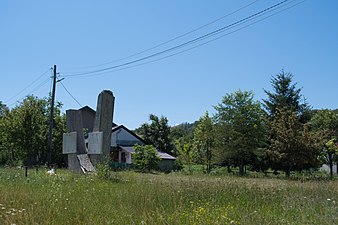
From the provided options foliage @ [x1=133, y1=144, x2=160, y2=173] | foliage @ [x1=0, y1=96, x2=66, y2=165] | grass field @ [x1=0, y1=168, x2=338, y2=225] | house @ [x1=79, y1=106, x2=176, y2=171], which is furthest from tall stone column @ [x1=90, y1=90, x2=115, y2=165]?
house @ [x1=79, y1=106, x2=176, y2=171]

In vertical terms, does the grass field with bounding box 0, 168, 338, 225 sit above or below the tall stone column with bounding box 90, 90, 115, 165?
below

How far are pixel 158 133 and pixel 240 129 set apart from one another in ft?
91.0

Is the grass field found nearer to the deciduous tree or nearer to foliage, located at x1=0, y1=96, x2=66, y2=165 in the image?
foliage, located at x1=0, y1=96, x2=66, y2=165

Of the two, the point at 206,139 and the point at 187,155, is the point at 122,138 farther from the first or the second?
the point at 206,139

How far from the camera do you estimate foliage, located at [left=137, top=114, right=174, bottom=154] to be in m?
60.7

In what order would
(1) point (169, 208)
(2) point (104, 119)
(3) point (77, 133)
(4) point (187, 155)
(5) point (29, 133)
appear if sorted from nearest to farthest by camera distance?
(1) point (169, 208) < (2) point (104, 119) < (3) point (77, 133) < (5) point (29, 133) < (4) point (187, 155)

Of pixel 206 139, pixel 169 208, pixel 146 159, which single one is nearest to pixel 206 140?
pixel 206 139

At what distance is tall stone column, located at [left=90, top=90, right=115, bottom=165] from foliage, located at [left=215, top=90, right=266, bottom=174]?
20.7 m

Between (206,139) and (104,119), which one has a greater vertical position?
(206,139)

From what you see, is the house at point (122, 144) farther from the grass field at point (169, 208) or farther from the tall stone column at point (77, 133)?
the grass field at point (169, 208)

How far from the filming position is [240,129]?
3494 centimetres

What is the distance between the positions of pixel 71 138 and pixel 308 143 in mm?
19194

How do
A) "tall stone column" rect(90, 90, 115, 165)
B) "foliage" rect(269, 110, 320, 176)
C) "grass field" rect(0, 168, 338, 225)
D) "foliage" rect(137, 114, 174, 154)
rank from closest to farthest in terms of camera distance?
1. "grass field" rect(0, 168, 338, 225)
2. "tall stone column" rect(90, 90, 115, 165)
3. "foliage" rect(269, 110, 320, 176)
4. "foliage" rect(137, 114, 174, 154)

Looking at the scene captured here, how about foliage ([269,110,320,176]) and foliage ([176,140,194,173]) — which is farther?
foliage ([176,140,194,173])
